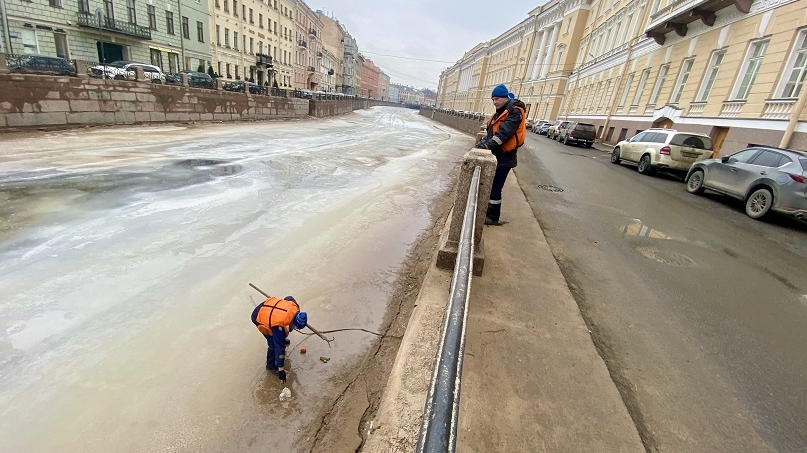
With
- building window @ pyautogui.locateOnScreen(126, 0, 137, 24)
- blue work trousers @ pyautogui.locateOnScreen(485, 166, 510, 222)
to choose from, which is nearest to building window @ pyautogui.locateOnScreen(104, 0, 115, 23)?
building window @ pyautogui.locateOnScreen(126, 0, 137, 24)

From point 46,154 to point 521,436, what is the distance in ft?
38.6

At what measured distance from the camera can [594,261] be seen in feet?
16.6

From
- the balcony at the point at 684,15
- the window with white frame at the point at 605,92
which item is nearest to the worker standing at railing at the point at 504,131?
the balcony at the point at 684,15

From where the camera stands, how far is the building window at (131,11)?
28.3 meters

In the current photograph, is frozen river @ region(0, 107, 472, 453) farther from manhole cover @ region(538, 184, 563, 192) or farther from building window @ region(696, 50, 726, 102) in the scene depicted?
building window @ region(696, 50, 726, 102)

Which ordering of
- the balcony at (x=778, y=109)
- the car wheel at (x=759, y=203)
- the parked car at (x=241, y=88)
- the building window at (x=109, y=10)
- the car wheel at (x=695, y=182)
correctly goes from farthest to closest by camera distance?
the building window at (x=109, y=10), the parked car at (x=241, y=88), the balcony at (x=778, y=109), the car wheel at (x=695, y=182), the car wheel at (x=759, y=203)

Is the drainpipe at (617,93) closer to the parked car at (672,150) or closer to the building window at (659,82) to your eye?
the building window at (659,82)

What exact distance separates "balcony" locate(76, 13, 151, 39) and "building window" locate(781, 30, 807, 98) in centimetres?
3832

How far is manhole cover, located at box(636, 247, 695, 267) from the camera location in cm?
523

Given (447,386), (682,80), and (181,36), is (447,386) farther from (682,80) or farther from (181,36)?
(181,36)

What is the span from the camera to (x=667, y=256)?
5453 millimetres

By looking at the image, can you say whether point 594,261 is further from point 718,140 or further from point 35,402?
point 718,140

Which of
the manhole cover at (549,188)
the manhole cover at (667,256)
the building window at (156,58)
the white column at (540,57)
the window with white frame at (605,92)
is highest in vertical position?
the white column at (540,57)

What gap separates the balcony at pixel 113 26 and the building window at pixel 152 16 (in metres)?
1.11
